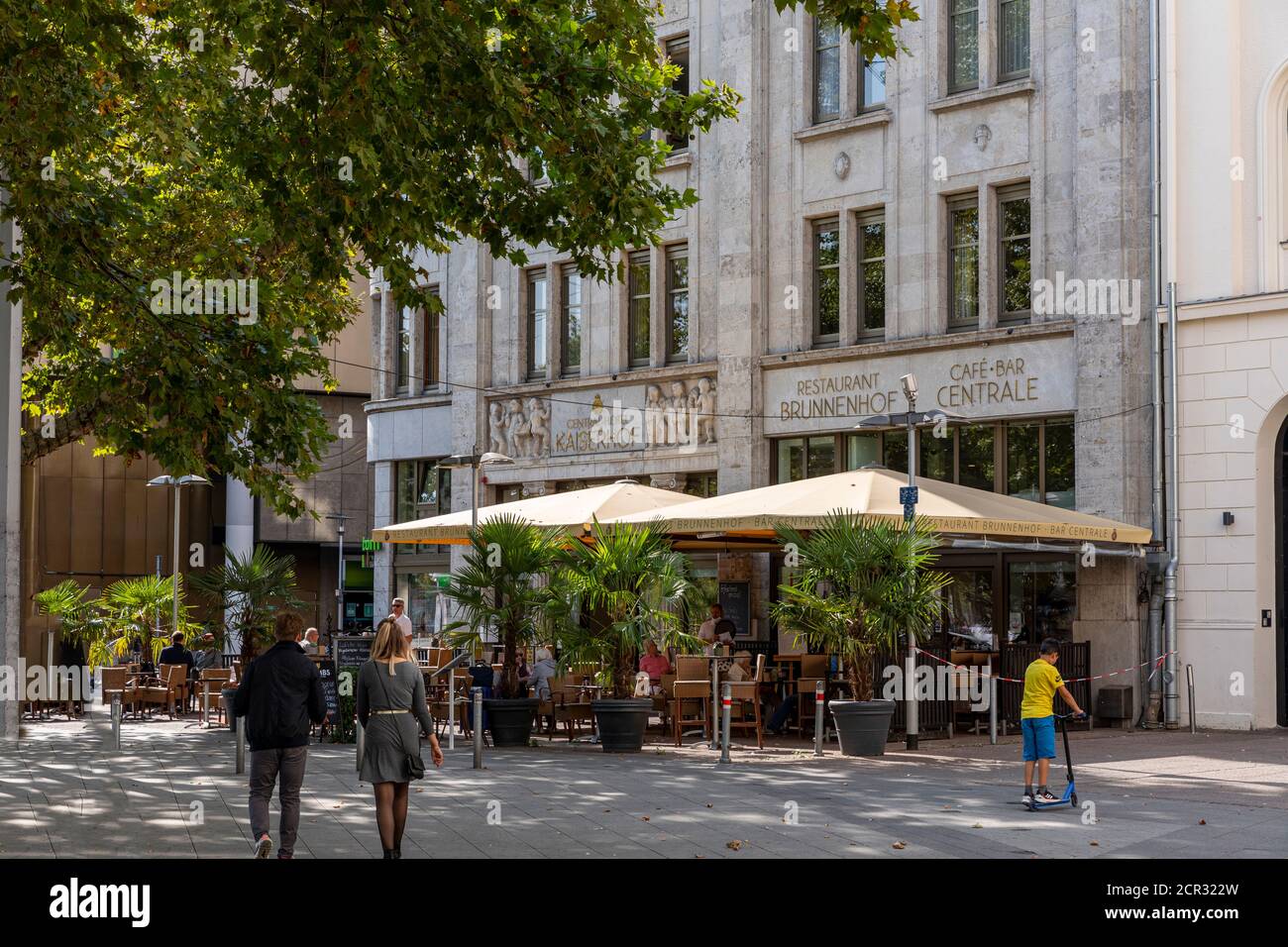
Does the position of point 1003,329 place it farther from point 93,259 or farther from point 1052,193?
point 93,259

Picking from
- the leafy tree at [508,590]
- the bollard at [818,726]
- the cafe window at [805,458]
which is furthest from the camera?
the cafe window at [805,458]

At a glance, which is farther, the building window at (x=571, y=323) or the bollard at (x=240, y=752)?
the building window at (x=571, y=323)

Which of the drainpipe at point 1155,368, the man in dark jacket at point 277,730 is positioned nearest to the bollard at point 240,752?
the man in dark jacket at point 277,730

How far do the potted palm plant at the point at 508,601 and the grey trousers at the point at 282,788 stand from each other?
354 inches

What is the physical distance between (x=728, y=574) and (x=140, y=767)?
540 inches

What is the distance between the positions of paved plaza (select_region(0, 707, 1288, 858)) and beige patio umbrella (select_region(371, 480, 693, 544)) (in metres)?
3.41

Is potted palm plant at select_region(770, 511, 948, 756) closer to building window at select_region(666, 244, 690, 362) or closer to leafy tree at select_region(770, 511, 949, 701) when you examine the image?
leafy tree at select_region(770, 511, 949, 701)

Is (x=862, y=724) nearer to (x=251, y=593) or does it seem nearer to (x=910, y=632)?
(x=910, y=632)

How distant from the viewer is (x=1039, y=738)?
13922mm

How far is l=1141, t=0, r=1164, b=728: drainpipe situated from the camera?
23875 mm

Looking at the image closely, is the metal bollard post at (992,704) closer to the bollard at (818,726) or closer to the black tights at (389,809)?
the bollard at (818,726)

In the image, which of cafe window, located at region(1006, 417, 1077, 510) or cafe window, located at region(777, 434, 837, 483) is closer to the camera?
cafe window, located at region(1006, 417, 1077, 510)

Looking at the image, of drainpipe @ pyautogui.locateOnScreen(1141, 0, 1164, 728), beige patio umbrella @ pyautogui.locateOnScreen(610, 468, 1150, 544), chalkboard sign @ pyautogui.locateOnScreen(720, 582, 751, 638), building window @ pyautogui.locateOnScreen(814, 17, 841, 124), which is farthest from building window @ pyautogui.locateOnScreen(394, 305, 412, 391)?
drainpipe @ pyautogui.locateOnScreen(1141, 0, 1164, 728)

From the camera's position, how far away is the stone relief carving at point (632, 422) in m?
29.9
